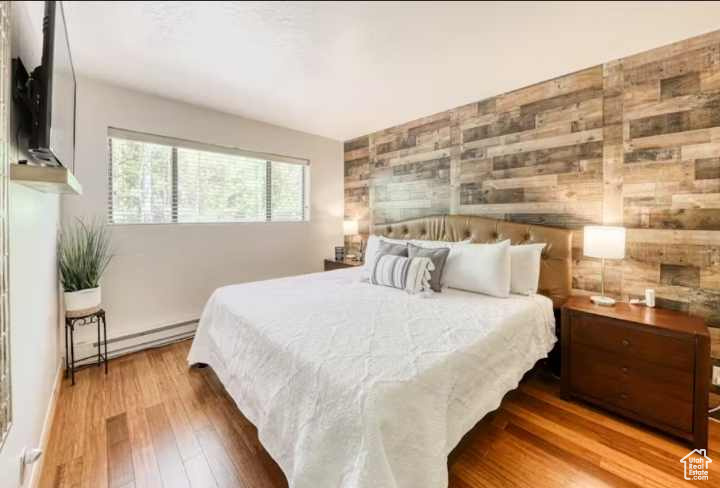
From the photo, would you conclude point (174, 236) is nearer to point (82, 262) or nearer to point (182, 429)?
point (82, 262)

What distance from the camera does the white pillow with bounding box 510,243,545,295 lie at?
2184mm

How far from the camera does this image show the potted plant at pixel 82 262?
7.06ft

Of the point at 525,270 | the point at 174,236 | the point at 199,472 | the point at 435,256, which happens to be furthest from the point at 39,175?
the point at 525,270

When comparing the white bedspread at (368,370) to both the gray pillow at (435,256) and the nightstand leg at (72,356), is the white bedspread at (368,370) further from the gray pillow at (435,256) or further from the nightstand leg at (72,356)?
the nightstand leg at (72,356)

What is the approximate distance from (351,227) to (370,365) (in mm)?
2967

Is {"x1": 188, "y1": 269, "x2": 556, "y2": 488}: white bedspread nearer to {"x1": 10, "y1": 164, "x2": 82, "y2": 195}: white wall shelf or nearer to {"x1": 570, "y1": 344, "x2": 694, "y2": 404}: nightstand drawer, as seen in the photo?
{"x1": 570, "y1": 344, "x2": 694, "y2": 404}: nightstand drawer

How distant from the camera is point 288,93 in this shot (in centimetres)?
207

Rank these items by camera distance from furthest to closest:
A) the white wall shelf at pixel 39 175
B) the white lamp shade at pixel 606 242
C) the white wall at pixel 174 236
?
the white wall at pixel 174 236, the white lamp shade at pixel 606 242, the white wall shelf at pixel 39 175

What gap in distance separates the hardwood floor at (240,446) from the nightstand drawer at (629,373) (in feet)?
0.76

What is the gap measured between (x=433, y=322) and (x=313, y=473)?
35.1 inches

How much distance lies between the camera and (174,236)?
2846mm

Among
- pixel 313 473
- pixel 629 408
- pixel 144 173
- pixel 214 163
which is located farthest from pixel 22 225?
pixel 629 408

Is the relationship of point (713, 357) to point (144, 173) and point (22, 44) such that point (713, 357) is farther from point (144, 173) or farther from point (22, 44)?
point (144, 173)

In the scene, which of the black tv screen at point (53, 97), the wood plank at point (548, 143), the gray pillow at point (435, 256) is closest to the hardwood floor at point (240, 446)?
the gray pillow at point (435, 256)
